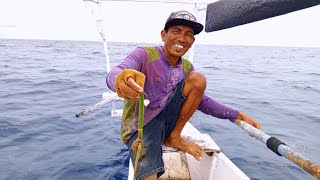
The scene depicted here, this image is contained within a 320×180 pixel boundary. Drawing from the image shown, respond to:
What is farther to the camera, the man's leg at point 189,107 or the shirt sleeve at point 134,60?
A: the man's leg at point 189,107

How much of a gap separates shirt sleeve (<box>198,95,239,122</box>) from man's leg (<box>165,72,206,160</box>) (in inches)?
12.9

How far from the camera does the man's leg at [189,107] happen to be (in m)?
3.08

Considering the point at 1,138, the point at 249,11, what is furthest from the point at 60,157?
the point at 249,11

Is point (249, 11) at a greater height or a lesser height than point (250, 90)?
greater

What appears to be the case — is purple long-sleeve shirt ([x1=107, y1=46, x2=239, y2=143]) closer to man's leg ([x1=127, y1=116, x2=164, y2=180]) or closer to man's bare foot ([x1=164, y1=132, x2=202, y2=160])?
man's leg ([x1=127, y1=116, x2=164, y2=180])

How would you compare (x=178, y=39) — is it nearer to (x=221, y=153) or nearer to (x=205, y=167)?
(x=221, y=153)

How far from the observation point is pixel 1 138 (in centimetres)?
677

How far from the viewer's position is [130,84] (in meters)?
1.78

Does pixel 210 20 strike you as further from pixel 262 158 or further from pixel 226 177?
pixel 262 158

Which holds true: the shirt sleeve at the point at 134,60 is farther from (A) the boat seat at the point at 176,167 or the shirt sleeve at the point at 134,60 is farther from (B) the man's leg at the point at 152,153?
(A) the boat seat at the point at 176,167

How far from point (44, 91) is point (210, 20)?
12.3 metres

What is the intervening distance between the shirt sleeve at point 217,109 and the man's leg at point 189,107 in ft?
1.08

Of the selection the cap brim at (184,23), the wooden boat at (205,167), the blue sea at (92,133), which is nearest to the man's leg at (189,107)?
the wooden boat at (205,167)

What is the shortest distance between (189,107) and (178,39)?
0.81 metres
